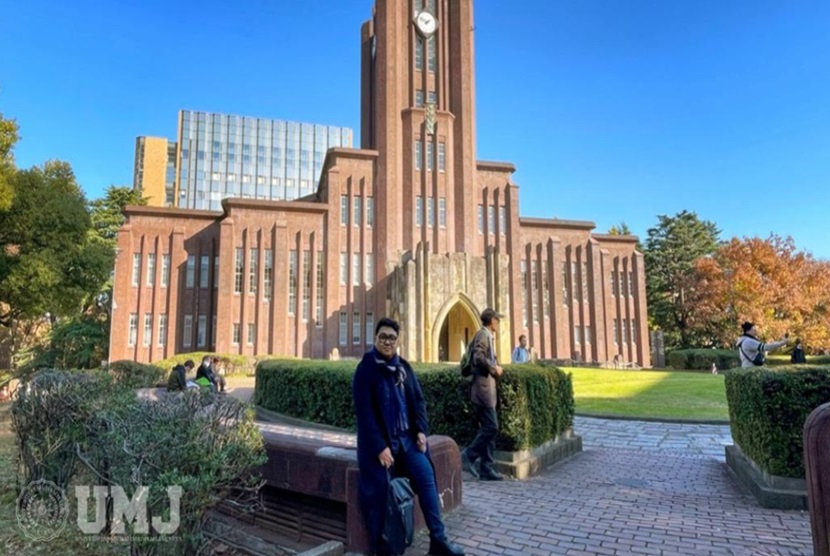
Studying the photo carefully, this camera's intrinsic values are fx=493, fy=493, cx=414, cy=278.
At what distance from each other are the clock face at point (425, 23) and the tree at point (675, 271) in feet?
97.5

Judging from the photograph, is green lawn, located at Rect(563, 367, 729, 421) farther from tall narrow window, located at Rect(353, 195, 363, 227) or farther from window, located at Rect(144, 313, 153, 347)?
window, located at Rect(144, 313, 153, 347)

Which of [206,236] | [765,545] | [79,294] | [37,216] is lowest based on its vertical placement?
[765,545]

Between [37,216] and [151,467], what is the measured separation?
17011 millimetres

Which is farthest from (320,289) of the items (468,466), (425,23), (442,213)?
(468,466)

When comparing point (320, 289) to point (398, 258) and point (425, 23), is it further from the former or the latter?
point (425, 23)

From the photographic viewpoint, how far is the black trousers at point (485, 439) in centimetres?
634

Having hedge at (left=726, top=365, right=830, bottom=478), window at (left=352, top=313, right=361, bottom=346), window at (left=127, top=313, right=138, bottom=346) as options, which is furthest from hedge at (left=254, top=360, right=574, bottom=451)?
window at (left=127, top=313, right=138, bottom=346)

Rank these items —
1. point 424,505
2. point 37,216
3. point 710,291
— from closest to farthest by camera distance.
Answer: point 424,505 → point 37,216 → point 710,291

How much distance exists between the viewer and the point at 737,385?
698cm

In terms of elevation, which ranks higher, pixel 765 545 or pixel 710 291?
pixel 710 291

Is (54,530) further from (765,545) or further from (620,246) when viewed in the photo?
(620,246)

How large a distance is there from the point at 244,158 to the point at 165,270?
69022 mm

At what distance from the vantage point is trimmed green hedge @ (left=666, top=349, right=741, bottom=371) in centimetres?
3438

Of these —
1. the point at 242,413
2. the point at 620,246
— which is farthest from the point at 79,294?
the point at 620,246
